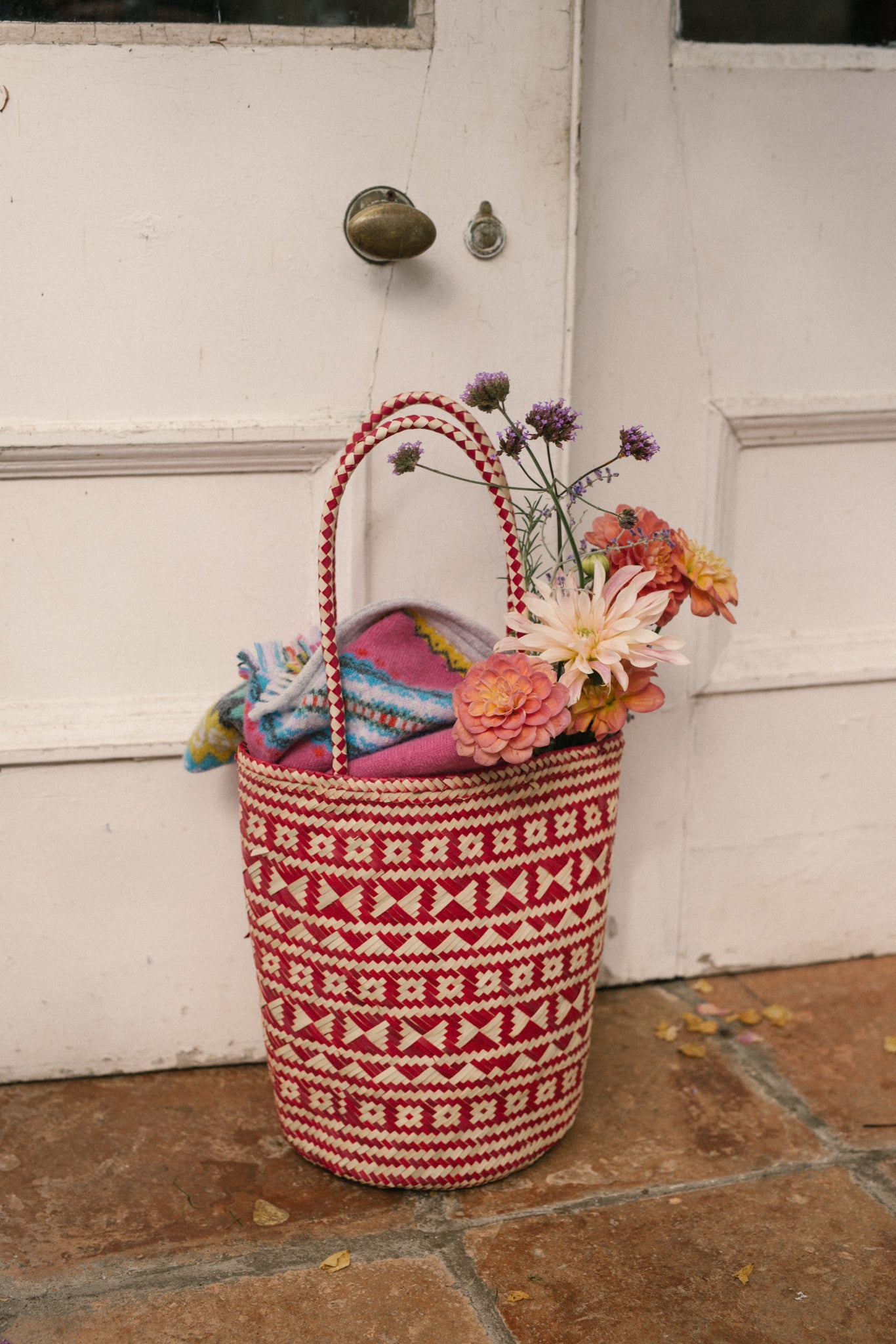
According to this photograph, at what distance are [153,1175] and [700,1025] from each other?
0.71m

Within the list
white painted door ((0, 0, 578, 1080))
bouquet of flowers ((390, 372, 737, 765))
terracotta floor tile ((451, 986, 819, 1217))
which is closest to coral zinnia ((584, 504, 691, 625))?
bouquet of flowers ((390, 372, 737, 765))

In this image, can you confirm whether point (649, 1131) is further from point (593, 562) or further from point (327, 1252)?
point (593, 562)

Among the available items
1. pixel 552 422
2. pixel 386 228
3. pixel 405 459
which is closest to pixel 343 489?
pixel 405 459

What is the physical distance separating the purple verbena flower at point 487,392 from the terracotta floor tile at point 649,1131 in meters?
0.80

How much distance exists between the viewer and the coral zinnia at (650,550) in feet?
3.61

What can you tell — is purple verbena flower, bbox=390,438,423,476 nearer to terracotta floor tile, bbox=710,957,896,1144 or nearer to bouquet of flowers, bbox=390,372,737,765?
bouquet of flowers, bbox=390,372,737,765

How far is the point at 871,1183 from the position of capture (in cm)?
117

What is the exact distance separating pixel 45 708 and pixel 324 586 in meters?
0.46

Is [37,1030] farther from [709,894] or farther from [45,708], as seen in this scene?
[709,894]

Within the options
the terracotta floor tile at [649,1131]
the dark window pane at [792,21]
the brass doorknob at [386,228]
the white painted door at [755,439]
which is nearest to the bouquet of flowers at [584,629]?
the brass doorknob at [386,228]

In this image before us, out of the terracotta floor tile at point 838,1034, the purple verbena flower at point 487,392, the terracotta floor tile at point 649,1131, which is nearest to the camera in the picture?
the purple verbena flower at point 487,392

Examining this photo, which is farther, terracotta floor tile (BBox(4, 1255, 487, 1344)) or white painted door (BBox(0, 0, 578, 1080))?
white painted door (BBox(0, 0, 578, 1080))

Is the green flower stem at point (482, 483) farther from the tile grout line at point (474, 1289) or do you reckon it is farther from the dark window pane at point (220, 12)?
the tile grout line at point (474, 1289)

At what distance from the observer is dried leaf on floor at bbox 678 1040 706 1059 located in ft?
4.64
